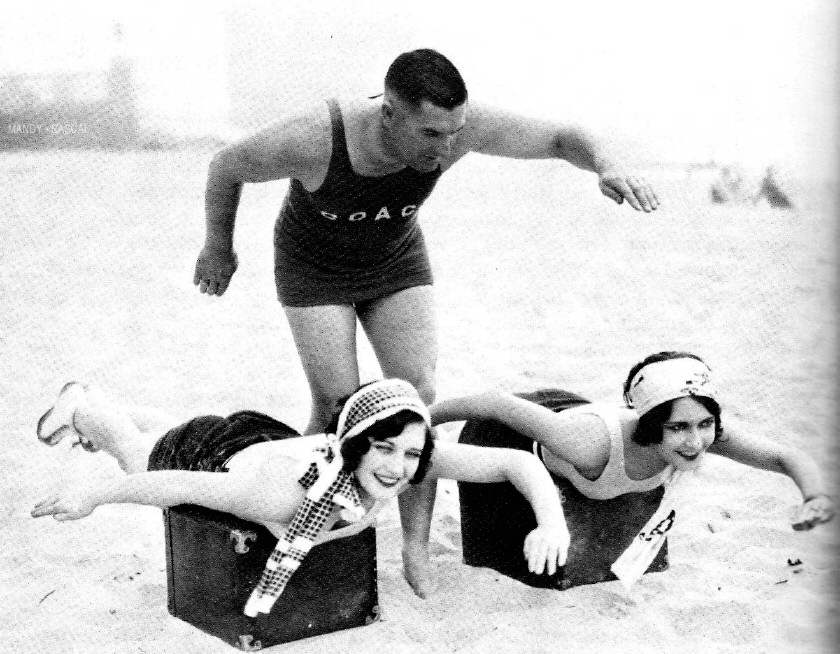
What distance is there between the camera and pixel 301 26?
739cm

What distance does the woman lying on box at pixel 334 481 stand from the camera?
2.64m

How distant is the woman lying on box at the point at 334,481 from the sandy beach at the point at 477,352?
35 cm

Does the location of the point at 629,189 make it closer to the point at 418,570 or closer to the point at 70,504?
the point at 418,570

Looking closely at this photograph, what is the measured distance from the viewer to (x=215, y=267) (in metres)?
3.36

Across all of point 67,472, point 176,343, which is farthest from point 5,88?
point 67,472

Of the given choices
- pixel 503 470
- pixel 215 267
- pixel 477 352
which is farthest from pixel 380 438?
pixel 477 352

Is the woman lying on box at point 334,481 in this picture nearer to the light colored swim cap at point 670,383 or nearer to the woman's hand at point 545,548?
the woman's hand at point 545,548

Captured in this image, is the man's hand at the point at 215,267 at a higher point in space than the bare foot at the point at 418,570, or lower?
higher

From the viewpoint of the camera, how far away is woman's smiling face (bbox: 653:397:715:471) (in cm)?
294

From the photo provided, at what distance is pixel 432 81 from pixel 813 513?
142 cm

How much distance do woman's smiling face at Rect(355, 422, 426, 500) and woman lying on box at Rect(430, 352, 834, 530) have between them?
1.73ft

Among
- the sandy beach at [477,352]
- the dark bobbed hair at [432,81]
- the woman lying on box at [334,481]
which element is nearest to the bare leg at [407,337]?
the woman lying on box at [334,481]

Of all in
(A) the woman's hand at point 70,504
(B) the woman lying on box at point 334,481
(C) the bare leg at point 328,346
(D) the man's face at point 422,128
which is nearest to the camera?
(A) the woman's hand at point 70,504

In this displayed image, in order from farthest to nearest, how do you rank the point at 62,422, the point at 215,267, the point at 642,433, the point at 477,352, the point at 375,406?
the point at 477,352 → the point at 62,422 → the point at 215,267 → the point at 642,433 → the point at 375,406
